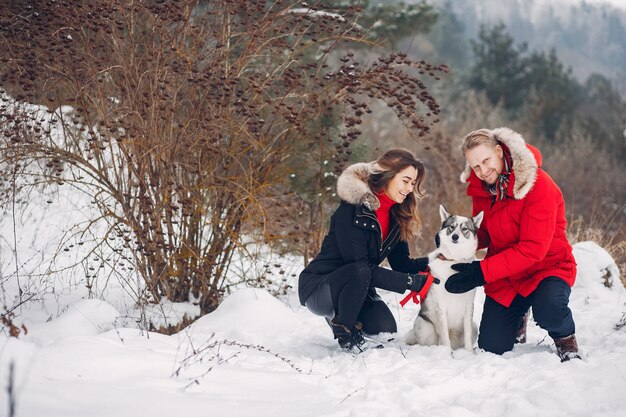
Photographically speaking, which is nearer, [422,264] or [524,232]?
[524,232]

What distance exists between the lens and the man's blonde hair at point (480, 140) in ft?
13.3

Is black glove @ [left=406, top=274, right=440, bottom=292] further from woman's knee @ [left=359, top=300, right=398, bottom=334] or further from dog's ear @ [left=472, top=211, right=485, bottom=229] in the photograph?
dog's ear @ [left=472, top=211, right=485, bottom=229]

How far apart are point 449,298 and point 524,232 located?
67 centimetres

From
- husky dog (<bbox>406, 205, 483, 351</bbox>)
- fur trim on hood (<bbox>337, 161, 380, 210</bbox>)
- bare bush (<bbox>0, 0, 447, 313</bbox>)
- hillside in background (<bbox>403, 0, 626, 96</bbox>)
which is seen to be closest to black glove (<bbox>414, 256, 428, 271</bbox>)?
husky dog (<bbox>406, 205, 483, 351</bbox>)

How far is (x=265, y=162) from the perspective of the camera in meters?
5.39

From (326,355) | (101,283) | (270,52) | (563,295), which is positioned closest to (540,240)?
(563,295)

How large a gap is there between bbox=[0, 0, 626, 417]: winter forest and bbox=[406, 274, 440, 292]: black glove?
43 cm

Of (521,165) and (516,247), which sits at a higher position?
(521,165)

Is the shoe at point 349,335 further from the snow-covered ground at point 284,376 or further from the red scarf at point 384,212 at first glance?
the red scarf at point 384,212

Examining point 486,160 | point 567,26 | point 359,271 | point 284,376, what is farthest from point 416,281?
point 567,26

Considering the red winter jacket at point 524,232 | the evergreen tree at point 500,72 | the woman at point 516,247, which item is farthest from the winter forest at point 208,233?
the evergreen tree at point 500,72

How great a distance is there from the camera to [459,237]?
4062 mm

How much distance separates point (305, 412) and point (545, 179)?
7.37 ft

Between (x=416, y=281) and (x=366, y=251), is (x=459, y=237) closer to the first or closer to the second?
(x=416, y=281)
